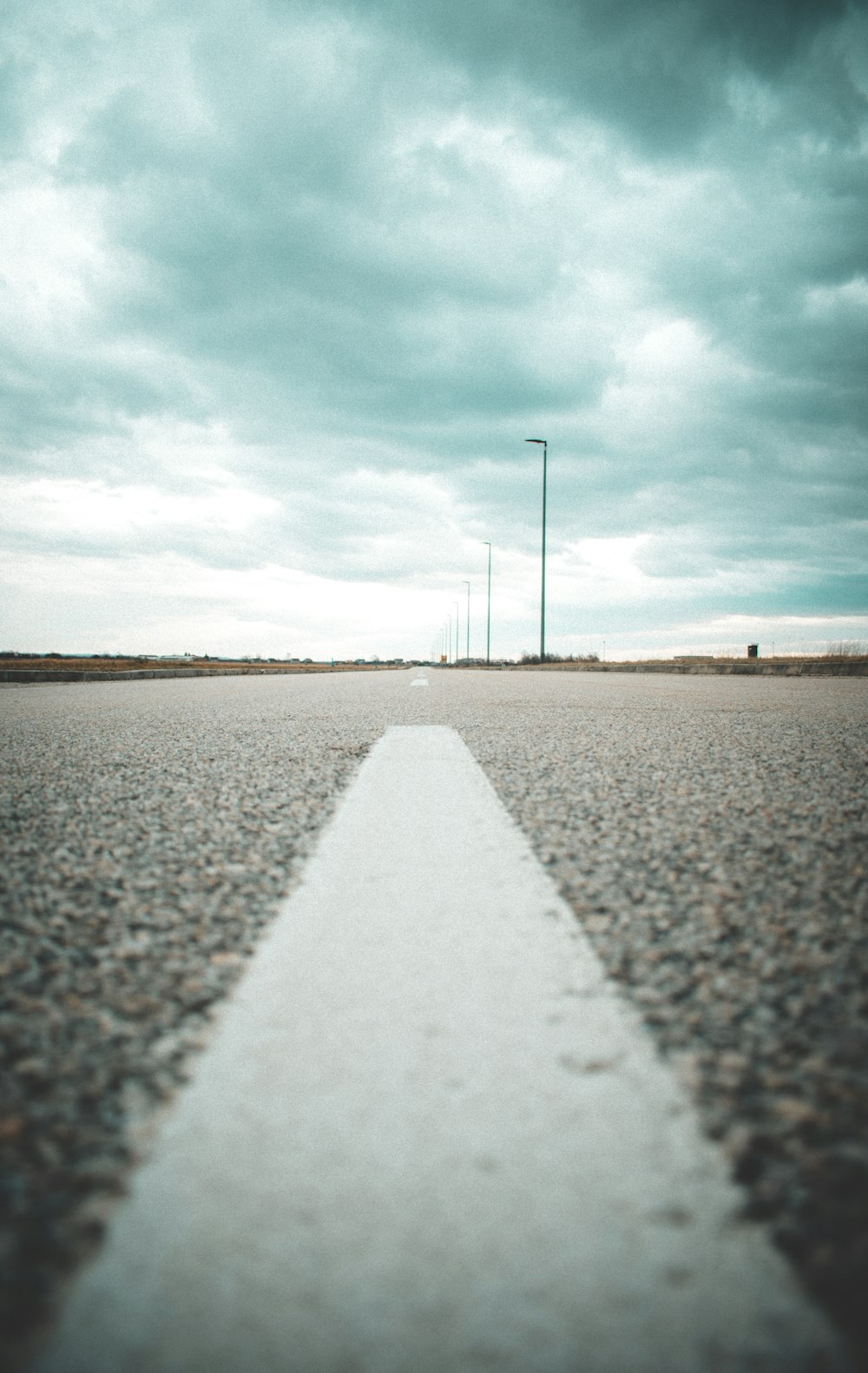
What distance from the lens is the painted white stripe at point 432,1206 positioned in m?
0.65

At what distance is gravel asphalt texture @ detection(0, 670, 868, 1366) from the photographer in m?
0.83

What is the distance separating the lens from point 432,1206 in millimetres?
797

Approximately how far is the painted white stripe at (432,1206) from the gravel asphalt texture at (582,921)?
0.06 metres

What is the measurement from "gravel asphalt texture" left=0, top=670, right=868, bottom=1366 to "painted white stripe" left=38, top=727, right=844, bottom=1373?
6 cm

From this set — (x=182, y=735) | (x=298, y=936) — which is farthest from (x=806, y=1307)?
(x=182, y=735)

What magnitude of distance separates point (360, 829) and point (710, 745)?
9.17 ft

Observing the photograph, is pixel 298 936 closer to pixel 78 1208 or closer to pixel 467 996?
pixel 467 996

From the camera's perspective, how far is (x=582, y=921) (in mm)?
1606

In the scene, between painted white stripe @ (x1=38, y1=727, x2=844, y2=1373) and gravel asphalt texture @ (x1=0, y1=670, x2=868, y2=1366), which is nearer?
painted white stripe @ (x1=38, y1=727, x2=844, y2=1373)

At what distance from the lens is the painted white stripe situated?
653mm

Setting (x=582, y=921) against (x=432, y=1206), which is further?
(x=582, y=921)

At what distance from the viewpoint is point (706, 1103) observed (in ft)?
3.18

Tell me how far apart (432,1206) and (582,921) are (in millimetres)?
877

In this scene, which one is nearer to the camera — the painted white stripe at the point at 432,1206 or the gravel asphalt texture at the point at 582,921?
the painted white stripe at the point at 432,1206
